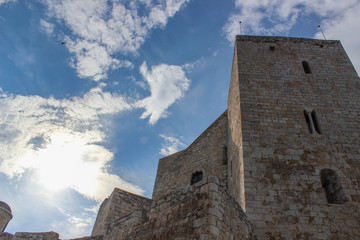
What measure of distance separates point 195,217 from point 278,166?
3.70m

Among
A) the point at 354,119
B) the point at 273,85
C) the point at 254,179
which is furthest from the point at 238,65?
the point at 254,179

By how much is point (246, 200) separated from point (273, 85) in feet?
14.7

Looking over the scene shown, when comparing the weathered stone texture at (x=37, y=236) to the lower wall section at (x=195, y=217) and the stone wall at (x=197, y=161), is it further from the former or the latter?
the stone wall at (x=197, y=161)

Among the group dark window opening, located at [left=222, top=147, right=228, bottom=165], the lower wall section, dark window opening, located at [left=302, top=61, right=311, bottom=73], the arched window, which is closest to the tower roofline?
dark window opening, located at [left=302, top=61, right=311, bottom=73]

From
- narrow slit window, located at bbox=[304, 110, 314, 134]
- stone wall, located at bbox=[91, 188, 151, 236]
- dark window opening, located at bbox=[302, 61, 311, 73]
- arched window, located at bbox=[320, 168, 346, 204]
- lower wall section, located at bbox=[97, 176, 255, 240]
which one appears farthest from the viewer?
dark window opening, located at bbox=[302, 61, 311, 73]

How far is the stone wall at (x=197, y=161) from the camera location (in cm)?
1166

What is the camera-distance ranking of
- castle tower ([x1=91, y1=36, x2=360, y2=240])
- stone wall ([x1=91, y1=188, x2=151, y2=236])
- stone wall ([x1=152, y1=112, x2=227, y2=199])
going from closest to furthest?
castle tower ([x1=91, y1=36, x2=360, y2=240])
stone wall ([x1=91, y1=188, x2=151, y2=236])
stone wall ([x1=152, y1=112, x2=227, y2=199])

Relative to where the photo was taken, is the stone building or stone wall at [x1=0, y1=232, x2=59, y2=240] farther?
stone wall at [x1=0, y1=232, x2=59, y2=240]

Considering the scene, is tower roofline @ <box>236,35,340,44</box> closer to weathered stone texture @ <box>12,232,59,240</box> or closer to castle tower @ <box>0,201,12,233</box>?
weathered stone texture @ <box>12,232,59,240</box>

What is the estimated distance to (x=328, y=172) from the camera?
712 cm

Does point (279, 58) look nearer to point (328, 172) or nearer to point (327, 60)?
point (327, 60)

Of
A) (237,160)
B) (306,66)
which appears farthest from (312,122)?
(306,66)

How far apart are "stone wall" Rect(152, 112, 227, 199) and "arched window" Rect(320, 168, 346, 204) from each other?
438cm

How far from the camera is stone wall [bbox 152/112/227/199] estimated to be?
11.7 metres
